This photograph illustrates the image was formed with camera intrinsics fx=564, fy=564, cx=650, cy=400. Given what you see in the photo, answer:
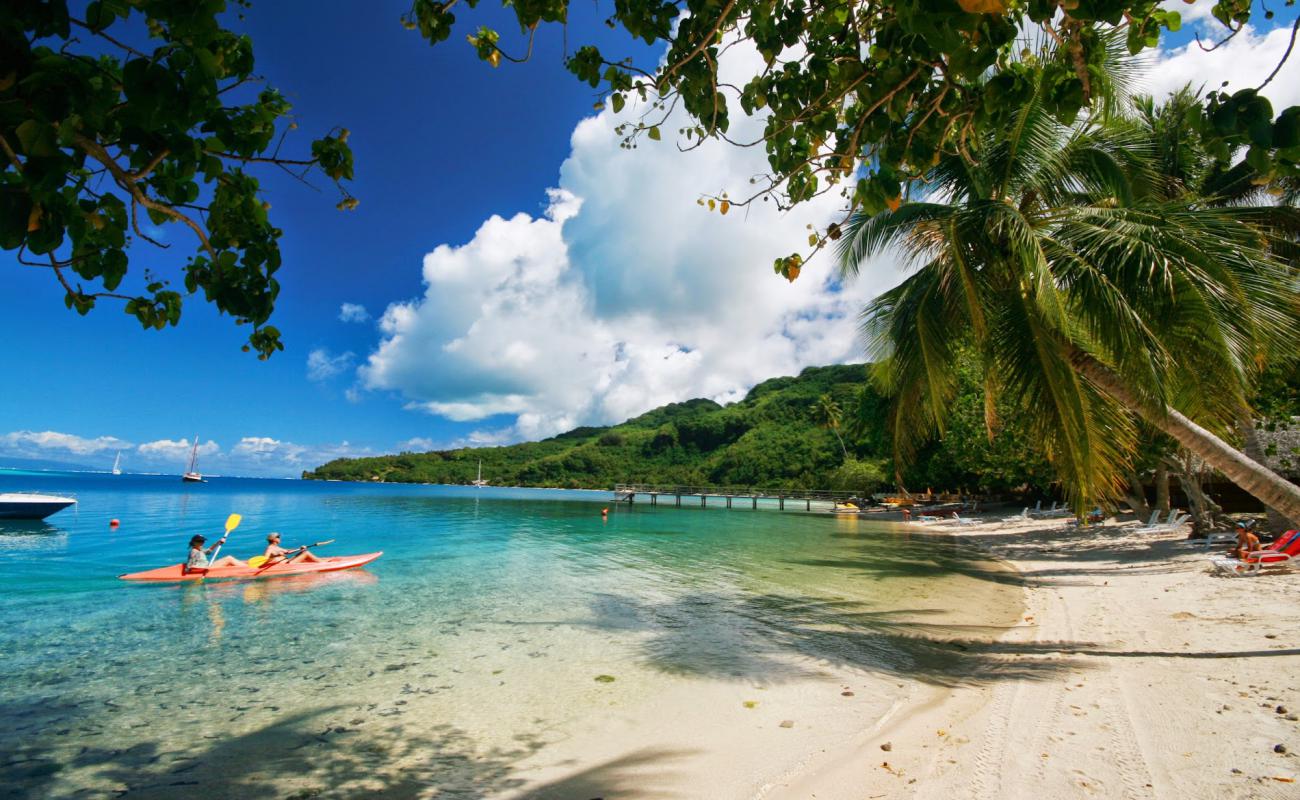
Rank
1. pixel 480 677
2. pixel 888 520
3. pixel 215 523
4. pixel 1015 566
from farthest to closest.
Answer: pixel 888 520 < pixel 215 523 < pixel 1015 566 < pixel 480 677

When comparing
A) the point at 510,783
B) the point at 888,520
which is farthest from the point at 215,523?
the point at 888,520

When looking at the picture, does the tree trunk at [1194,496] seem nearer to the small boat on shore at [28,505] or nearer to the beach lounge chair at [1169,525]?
the beach lounge chair at [1169,525]

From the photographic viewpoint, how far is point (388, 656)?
6.58m

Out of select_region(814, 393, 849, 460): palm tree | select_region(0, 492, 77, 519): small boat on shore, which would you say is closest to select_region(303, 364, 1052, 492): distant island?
select_region(814, 393, 849, 460): palm tree

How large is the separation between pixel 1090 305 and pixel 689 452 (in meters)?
85.8

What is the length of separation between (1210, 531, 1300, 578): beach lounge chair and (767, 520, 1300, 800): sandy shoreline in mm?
979

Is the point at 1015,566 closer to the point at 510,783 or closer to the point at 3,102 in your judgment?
the point at 510,783

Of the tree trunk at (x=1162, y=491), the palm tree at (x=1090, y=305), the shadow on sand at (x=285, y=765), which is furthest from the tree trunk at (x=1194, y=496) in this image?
the shadow on sand at (x=285, y=765)

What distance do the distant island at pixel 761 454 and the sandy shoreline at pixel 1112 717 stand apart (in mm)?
8639

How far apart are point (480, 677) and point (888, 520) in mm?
33524

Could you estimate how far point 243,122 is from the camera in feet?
6.66

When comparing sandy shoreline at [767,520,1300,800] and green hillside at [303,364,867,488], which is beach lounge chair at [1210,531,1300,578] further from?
green hillside at [303,364,867,488]

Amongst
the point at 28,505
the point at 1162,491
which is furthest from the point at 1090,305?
the point at 28,505

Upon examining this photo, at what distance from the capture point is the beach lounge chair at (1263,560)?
8383 mm
